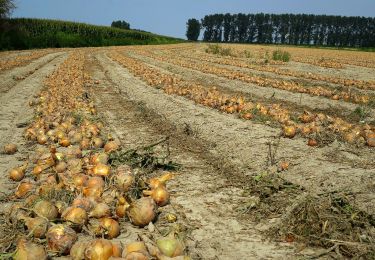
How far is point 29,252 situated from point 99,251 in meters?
0.50

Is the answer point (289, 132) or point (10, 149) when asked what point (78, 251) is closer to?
point (10, 149)

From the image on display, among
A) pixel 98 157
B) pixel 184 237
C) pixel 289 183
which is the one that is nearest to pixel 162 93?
pixel 98 157

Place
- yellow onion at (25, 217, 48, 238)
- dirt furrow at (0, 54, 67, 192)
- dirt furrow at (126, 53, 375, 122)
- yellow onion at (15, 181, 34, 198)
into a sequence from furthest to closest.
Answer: dirt furrow at (126, 53, 375, 122) → dirt furrow at (0, 54, 67, 192) → yellow onion at (15, 181, 34, 198) → yellow onion at (25, 217, 48, 238)

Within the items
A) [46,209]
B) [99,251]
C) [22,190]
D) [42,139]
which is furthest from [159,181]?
[42,139]

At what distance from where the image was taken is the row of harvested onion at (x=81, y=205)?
8.81 ft

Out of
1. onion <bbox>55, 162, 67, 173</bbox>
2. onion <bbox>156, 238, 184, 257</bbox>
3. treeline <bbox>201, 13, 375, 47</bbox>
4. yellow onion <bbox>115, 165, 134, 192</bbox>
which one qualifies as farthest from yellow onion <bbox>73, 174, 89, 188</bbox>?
treeline <bbox>201, 13, 375, 47</bbox>

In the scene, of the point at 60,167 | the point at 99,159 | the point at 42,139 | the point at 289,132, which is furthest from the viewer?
the point at 289,132

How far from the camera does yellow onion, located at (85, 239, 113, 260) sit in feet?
8.38

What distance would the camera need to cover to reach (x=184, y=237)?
3.27m

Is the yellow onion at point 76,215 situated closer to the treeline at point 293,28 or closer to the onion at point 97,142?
the onion at point 97,142

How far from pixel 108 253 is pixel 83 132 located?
3.77 m

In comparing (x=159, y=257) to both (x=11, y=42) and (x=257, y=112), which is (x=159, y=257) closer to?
(x=257, y=112)

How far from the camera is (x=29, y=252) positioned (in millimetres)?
2576

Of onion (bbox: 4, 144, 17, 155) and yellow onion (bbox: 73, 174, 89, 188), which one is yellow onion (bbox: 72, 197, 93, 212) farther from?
onion (bbox: 4, 144, 17, 155)
